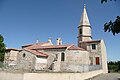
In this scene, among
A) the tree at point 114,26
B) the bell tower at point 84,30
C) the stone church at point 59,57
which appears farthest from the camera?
the bell tower at point 84,30

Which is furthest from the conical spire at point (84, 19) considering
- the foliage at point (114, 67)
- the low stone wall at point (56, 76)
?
the low stone wall at point (56, 76)

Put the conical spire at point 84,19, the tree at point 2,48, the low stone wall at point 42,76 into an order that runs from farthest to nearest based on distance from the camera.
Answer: the conical spire at point 84,19
the tree at point 2,48
the low stone wall at point 42,76

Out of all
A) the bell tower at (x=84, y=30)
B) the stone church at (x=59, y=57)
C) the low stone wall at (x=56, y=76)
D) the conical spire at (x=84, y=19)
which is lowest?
the low stone wall at (x=56, y=76)

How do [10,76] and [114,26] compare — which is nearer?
[114,26]

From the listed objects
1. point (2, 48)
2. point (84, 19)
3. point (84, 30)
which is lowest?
point (2, 48)

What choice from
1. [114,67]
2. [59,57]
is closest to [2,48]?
[59,57]

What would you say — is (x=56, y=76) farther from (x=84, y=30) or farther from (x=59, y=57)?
(x=84, y=30)

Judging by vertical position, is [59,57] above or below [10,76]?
above

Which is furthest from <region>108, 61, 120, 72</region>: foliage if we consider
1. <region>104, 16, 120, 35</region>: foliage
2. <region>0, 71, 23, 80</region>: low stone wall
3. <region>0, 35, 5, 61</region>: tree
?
<region>0, 35, 5, 61</region>: tree

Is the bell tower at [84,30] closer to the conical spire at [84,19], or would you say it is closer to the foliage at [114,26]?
the conical spire at [84,19]

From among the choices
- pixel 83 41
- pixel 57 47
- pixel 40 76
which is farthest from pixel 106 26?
pixel 83 41

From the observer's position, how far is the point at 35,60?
29.6m

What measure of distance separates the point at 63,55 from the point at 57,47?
2.24m

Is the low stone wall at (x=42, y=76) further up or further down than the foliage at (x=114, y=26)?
further down
